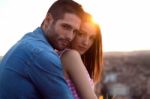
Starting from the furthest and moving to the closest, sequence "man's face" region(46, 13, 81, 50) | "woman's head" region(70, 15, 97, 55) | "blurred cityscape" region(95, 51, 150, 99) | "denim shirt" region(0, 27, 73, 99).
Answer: "blurred cityscape" region(95, 51, 150, 99) < "woman's head" region(70, 15, 97, 55) < "man's face" region(46, 13, 81, 50) < "denim shirt" region(0, 27, 73, 99)

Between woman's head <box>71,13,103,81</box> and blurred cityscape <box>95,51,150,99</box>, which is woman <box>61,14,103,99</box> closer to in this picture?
woman's head <box>71,13,103,81</box>

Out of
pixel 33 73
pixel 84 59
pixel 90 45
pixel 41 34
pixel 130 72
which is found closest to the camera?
pixel 33 73

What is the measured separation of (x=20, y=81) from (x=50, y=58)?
0.68ft

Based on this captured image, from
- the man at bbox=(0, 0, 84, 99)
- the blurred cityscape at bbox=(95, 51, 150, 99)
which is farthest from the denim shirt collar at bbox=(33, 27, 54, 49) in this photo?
the blurred cityscape at bbox=(95, 51, 150, 99)

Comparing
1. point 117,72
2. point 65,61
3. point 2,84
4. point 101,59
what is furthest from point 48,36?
point 117,72

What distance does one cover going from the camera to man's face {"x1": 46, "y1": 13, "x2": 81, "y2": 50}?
263cm

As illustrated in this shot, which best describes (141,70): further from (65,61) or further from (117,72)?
(65,61)

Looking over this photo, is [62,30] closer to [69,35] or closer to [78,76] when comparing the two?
[69,35]

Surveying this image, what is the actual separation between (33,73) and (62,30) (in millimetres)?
393

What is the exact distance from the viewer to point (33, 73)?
2.36 m

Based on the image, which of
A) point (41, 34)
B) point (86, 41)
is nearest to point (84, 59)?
point (86, 41)

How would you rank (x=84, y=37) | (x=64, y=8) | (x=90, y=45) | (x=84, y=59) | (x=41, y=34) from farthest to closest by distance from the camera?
(x=84, y=59), (x=90, y=45), (x=84, y=37), (x=64, y=8), (x=41, y=34)

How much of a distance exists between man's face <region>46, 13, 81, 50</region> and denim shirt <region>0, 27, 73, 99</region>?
7.2 inches

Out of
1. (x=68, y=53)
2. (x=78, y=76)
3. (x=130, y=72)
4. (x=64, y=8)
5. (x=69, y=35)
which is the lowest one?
(x=130, y=72)
